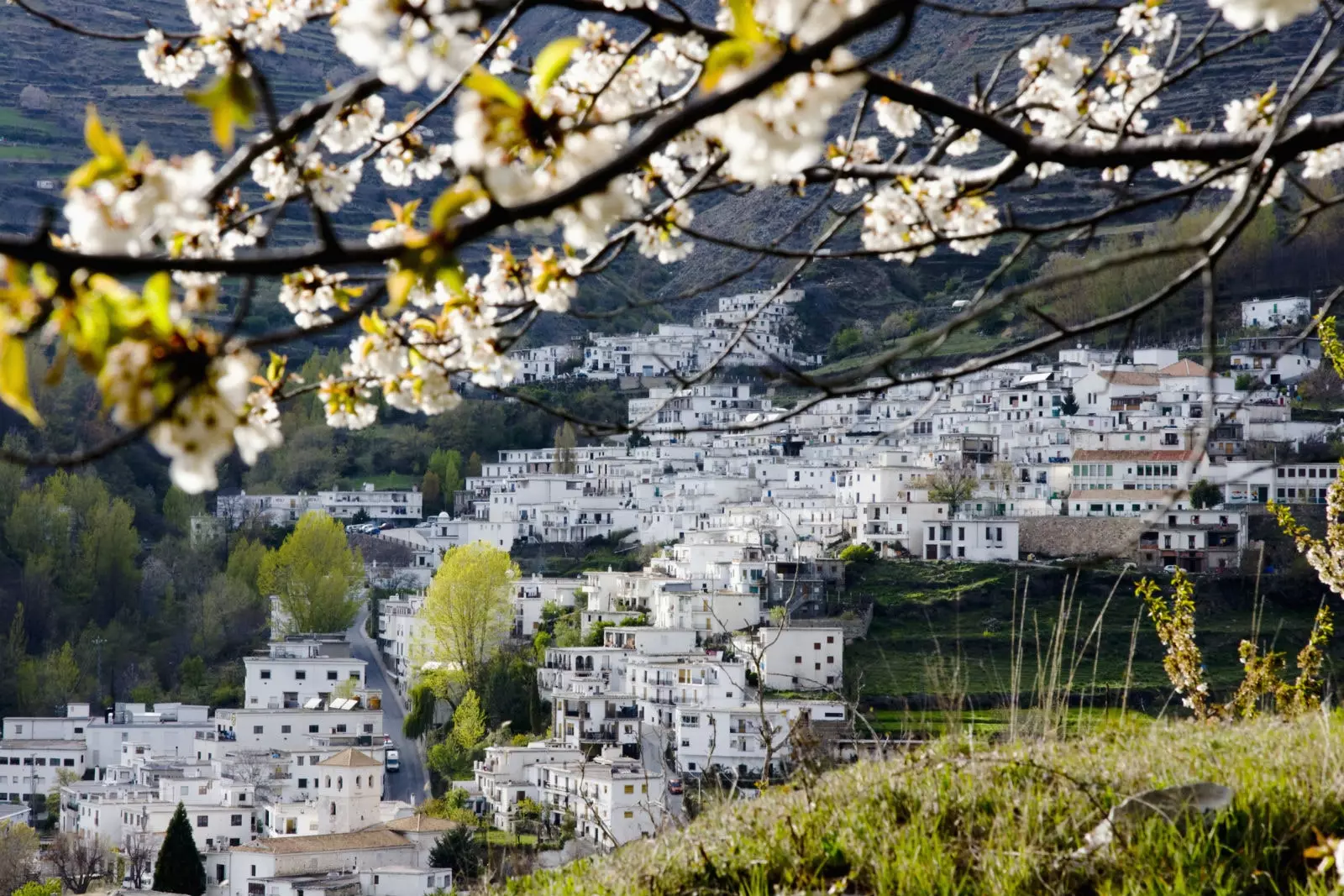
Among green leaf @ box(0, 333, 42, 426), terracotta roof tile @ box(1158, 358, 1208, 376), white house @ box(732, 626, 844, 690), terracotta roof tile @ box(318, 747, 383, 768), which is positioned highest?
terracotta roof tile @ box(1158, 358, 1208, 376)

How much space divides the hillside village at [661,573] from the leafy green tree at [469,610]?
862mm

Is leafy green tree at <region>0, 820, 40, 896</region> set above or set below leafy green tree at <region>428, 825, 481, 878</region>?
below

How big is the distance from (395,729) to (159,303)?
28629mm

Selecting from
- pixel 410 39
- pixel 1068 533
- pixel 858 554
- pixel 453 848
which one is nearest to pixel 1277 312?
pixel 1068 533

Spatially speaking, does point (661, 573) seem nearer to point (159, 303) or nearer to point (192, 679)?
point (192, 679)

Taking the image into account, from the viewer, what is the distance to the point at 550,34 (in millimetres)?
81000

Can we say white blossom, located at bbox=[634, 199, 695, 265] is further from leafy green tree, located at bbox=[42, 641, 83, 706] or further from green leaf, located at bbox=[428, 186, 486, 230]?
leafy green tree, located at bbox=[42, 641, 83, 706]

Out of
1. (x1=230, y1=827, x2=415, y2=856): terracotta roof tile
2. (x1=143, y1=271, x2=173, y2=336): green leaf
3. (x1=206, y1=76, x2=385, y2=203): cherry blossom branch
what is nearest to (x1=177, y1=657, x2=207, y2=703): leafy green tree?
(x1=230, y1=827, x2=415, y2=856): terracotta roof tile

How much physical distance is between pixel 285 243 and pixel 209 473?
46.7m

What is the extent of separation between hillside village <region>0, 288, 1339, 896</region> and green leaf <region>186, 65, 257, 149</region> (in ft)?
9.53

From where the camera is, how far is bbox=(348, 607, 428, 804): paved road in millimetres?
24984

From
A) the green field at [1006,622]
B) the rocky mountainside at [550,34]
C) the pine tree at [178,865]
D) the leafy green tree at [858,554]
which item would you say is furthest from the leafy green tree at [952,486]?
the pine tree at [178,865]

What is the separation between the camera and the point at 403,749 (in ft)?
91.0

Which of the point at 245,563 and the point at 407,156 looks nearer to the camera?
the point at 407,156
